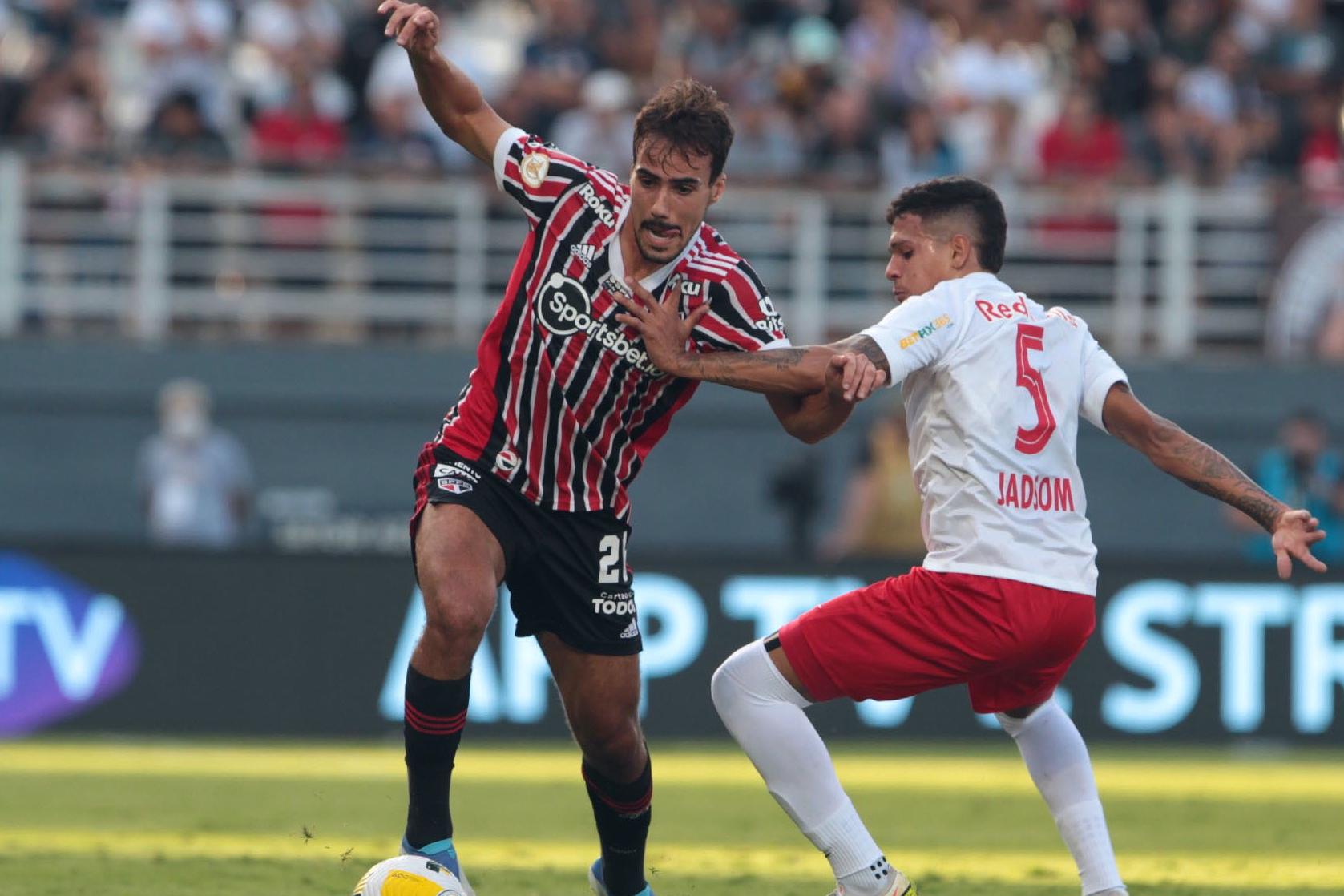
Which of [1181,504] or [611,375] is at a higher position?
[611,375]

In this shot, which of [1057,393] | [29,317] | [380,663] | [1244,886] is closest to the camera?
[1057,393]

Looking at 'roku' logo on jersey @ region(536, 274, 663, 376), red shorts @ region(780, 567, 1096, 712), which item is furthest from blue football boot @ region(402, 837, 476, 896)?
'roku' logo on jersey @ region(536, 274, 663, 376)

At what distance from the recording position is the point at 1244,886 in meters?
8.11

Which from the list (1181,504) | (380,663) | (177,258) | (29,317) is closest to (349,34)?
(177,258)

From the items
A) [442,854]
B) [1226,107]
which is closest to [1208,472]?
[442,854]

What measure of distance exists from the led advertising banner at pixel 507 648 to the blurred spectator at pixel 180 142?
13.7ft

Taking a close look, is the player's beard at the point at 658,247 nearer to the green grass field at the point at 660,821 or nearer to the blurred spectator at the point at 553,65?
the green grass field at the point at 660,821

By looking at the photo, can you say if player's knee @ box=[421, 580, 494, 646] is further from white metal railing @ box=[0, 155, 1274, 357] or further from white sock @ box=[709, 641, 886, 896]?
white metal railing @ box=[0, 155, 1274, 357]

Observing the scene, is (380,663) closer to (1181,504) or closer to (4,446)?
(4,446)

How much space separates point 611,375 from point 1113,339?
1195cm

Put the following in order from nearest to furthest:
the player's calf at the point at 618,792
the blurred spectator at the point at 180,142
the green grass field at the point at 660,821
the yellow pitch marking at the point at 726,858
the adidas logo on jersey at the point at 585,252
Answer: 1. the adidas logo on jersey at the point at 585,252
2. the player's calf at the point at 618,792
3. the green grass field at the point at 660,821
4. the yellow pitch marking at the point at 726,858
5. the blurred spectator at the point at 180,142

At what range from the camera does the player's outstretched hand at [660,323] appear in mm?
6391

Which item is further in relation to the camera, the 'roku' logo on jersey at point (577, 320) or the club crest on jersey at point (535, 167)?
the club crest on jersey at point (535, 167)

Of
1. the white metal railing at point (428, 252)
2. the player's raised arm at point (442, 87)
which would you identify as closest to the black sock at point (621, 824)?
the player's raised arm at point (442, 87)
